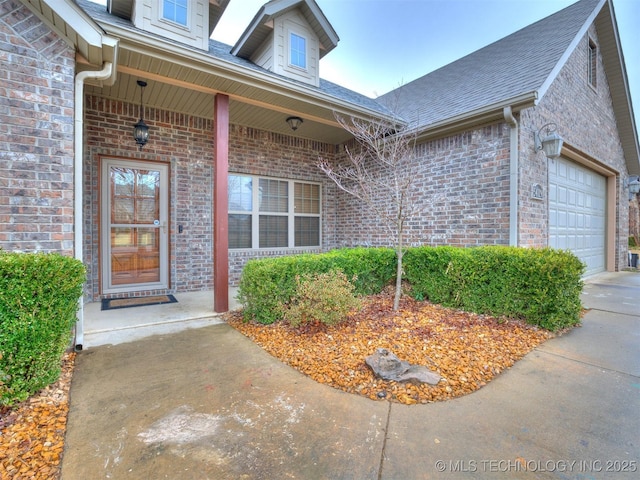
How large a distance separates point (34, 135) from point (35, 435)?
253 cm

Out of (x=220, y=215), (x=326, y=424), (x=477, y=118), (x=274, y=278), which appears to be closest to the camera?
(x=326, y=424)

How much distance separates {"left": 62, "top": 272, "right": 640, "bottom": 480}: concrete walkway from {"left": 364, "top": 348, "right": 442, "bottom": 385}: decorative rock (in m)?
0.27

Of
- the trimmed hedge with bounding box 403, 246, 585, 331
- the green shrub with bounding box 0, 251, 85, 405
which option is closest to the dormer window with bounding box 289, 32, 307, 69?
the trimmed hedge with bounding box 403, 246, 585, 331

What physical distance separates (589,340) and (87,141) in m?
7.19

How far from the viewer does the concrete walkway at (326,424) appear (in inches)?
62.5

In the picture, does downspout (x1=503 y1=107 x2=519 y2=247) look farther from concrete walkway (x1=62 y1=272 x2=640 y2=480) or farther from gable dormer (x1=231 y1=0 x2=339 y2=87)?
gable dormer (x1=231 y1=0 x2=339 y2=87)

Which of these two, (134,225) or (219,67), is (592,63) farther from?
(134,225)

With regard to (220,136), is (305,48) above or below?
above

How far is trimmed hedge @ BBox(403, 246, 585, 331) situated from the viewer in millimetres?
3568

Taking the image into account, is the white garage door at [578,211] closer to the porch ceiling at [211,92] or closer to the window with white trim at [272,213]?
the porch ceiling at [211,92]

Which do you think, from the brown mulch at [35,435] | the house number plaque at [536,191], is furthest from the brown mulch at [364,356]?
the house number plaque at [536,191]

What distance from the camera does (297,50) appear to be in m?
5.66

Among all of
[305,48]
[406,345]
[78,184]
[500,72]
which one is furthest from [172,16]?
[500,72]

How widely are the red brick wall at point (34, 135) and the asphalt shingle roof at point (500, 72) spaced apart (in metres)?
5.04
